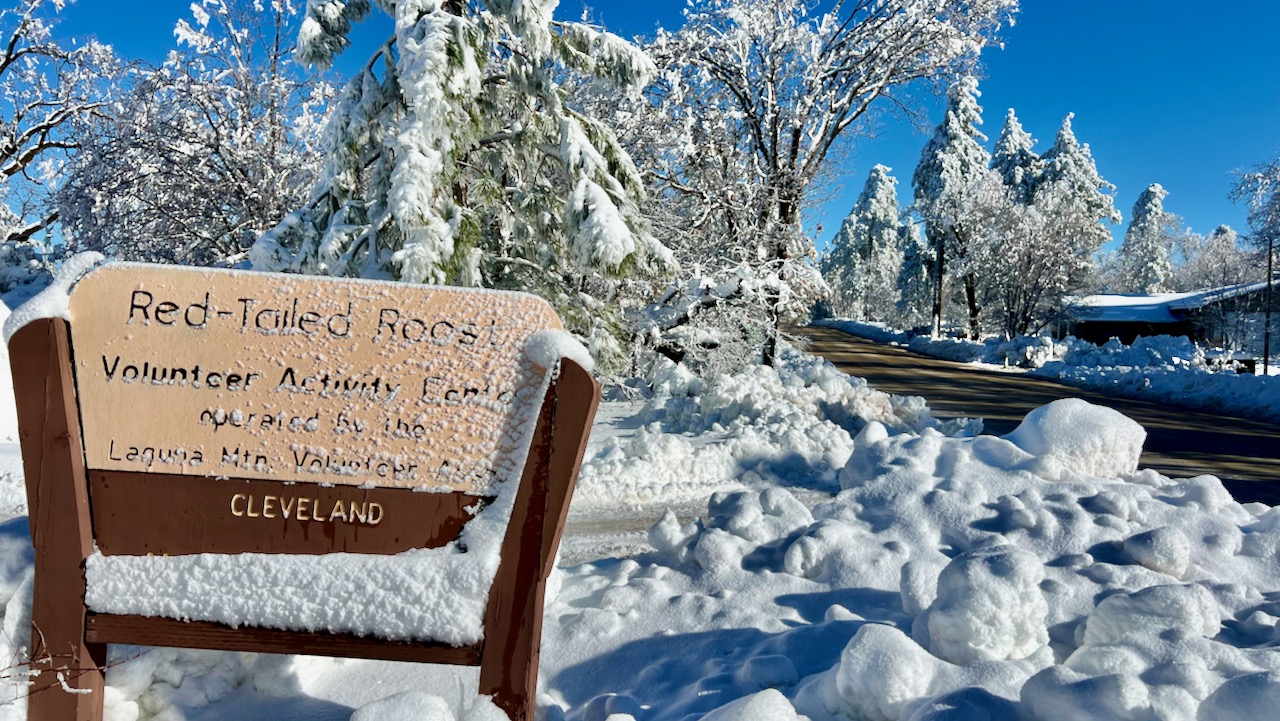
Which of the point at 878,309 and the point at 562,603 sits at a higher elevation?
the point at 878,309

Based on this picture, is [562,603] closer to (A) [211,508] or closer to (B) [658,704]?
(B) [658,704]

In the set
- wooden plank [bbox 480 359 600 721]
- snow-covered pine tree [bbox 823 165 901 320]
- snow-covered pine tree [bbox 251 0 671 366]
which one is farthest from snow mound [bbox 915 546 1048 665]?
snow-covered pine tree [bbox 823 165 901 320]

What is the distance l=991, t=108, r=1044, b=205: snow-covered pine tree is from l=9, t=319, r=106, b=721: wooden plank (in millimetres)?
47030

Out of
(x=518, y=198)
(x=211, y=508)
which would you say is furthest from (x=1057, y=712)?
(x=518, y=198)

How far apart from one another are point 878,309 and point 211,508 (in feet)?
252

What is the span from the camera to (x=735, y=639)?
295 centimetres

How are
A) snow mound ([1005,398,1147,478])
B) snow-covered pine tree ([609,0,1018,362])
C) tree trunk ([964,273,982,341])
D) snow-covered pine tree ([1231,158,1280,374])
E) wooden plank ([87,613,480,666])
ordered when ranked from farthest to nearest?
tree trunk ([964,273,982,341]) < snow-covered pine tree ([1231,158,1280,374]) < snow-covered pine tree ([609,0,1018,362]) < snow mound ([1005,398,1147,478]) < wooden plank ([87,613,480,666])

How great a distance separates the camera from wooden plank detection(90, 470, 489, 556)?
6.47 feet

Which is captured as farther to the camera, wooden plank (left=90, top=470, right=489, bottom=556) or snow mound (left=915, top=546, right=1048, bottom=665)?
snow mound (left=915, top=546, right=1048, bottom=665)

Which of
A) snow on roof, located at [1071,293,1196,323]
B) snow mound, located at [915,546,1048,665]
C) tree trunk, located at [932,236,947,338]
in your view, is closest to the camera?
snow mound, located at [915,546,1048,665]

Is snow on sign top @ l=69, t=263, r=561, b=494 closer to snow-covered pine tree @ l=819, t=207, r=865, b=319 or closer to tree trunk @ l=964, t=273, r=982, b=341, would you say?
tree trunk @ l=964, t=273, r=982, b=341

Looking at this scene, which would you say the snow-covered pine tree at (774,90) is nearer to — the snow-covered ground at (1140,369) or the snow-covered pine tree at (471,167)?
the snow-covered pine tree at (471,167)

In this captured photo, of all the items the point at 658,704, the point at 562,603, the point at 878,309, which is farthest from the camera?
the point at 878,309

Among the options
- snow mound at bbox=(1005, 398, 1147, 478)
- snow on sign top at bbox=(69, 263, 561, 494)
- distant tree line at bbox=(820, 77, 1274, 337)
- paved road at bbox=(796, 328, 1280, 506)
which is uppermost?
distant tree line at bbox=(820, 77, 1274, 337)
